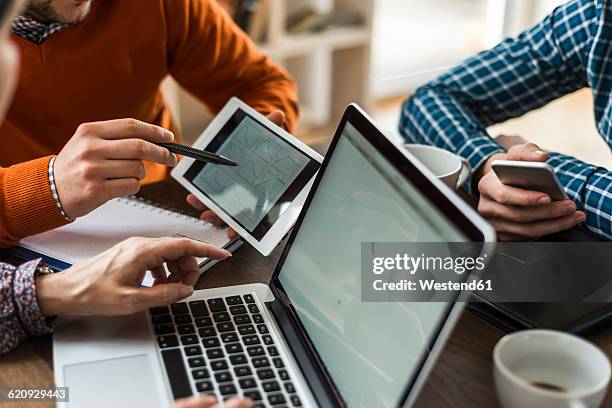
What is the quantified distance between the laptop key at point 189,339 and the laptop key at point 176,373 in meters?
0.02

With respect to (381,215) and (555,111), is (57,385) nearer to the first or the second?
(381,215)

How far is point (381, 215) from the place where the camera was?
2.37ft

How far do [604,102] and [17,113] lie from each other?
1.06m

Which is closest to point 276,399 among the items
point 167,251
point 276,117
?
point 167,251

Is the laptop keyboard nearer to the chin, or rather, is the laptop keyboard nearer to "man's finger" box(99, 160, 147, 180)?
"man's finger" box(99, 160, 147, 180)

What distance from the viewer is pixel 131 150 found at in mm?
941

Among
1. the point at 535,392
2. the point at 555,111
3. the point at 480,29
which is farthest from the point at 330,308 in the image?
the point at 480,29

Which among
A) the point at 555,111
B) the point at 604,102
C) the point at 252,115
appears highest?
the point at 252,115

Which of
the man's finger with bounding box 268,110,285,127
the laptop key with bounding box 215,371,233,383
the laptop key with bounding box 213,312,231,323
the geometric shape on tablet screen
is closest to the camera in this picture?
the laptop key with bounding box 215,371,233,383

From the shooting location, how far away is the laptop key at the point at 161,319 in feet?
2.77

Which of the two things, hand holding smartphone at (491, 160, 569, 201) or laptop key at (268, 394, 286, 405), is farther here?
hand holding smartphone at (491, 160, 569, 201)

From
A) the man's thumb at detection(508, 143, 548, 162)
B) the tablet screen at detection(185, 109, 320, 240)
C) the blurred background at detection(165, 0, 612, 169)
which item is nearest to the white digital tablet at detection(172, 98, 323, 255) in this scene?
the tablet screen at detection(185, 109, 320, 240)

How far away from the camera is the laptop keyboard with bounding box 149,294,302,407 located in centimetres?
73

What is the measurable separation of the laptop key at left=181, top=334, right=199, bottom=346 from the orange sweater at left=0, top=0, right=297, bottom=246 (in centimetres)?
62
